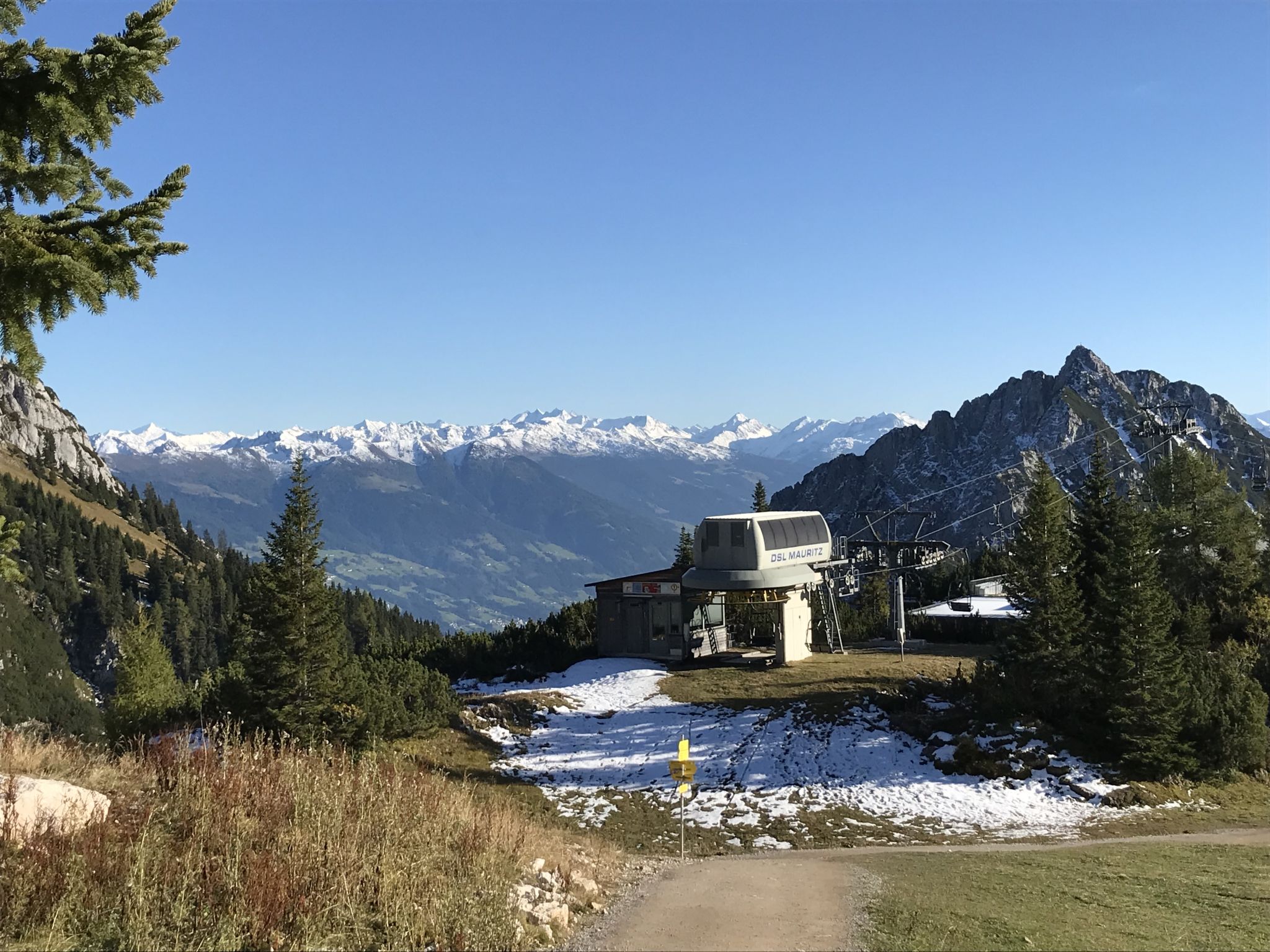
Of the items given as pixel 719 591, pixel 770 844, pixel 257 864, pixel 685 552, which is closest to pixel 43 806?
pixel 257 864

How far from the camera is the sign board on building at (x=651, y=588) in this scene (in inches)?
1793

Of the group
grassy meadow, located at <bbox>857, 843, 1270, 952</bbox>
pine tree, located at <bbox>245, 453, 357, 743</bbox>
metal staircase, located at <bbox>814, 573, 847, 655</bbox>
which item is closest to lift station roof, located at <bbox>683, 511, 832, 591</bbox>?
metal staircase, located at <bbox>814, 573, 847, 655</bbox>

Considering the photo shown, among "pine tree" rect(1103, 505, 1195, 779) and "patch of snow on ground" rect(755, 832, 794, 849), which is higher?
"pine tree" rect(1103, 505, 1195, 779)

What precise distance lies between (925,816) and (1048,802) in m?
4.40

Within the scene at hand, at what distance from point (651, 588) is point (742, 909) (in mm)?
32505

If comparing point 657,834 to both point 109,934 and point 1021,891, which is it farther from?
point 109,934

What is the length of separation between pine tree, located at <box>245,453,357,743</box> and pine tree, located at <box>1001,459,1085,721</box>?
82.2 ft

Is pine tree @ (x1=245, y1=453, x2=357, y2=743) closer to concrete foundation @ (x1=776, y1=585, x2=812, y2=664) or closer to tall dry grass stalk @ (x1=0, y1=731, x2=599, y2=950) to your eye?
tall dry grass stalk @ (x1=0, y1=731, x2=599, y2=950)

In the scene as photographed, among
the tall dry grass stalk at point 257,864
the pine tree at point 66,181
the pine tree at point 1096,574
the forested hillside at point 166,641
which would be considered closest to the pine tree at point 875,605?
the pine tree at point 1096,574

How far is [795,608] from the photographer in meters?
45.1

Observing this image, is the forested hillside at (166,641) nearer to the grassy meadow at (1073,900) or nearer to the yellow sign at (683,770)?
the yellow sign at (683,770)

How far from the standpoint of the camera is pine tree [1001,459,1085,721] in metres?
33.3

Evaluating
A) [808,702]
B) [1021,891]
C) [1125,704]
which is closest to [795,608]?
[808,702]

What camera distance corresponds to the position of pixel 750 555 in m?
43.8
